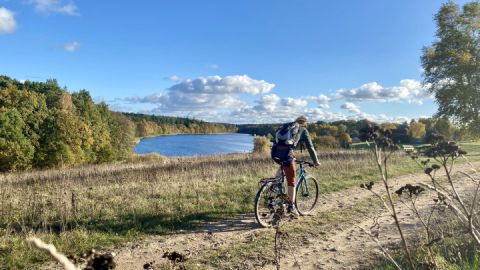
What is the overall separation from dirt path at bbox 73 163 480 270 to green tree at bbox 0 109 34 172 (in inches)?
1598

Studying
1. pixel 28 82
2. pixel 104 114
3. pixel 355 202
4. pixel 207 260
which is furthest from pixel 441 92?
pixel 28 82

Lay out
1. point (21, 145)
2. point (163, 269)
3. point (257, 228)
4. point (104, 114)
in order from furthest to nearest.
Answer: point (104, 114) < point (21, 145) < point (257, 228) < point (163, 269)

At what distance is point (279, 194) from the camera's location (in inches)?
316

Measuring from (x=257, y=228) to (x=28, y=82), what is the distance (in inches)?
2634

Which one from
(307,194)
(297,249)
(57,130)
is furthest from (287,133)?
(57,130)

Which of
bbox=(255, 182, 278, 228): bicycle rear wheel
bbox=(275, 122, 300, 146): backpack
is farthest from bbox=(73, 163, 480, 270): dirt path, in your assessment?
bbox=(275, 122, 300, 146): backpack

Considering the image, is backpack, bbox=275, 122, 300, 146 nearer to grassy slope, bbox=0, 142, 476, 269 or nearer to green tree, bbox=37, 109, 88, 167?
grassy slope, bbox=0, 142, 476, 269

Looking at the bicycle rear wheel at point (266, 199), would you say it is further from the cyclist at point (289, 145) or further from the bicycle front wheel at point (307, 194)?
the bicycle front wheel at point (307, 194)

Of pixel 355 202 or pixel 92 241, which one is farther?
pixel 355 202

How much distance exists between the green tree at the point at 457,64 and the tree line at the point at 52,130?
29.5 meters

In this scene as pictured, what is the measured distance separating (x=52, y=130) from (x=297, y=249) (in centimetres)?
4887

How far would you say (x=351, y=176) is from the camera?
15258 millimetres

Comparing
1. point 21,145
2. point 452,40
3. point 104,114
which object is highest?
point 452,40

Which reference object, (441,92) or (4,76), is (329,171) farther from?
(4,76)
